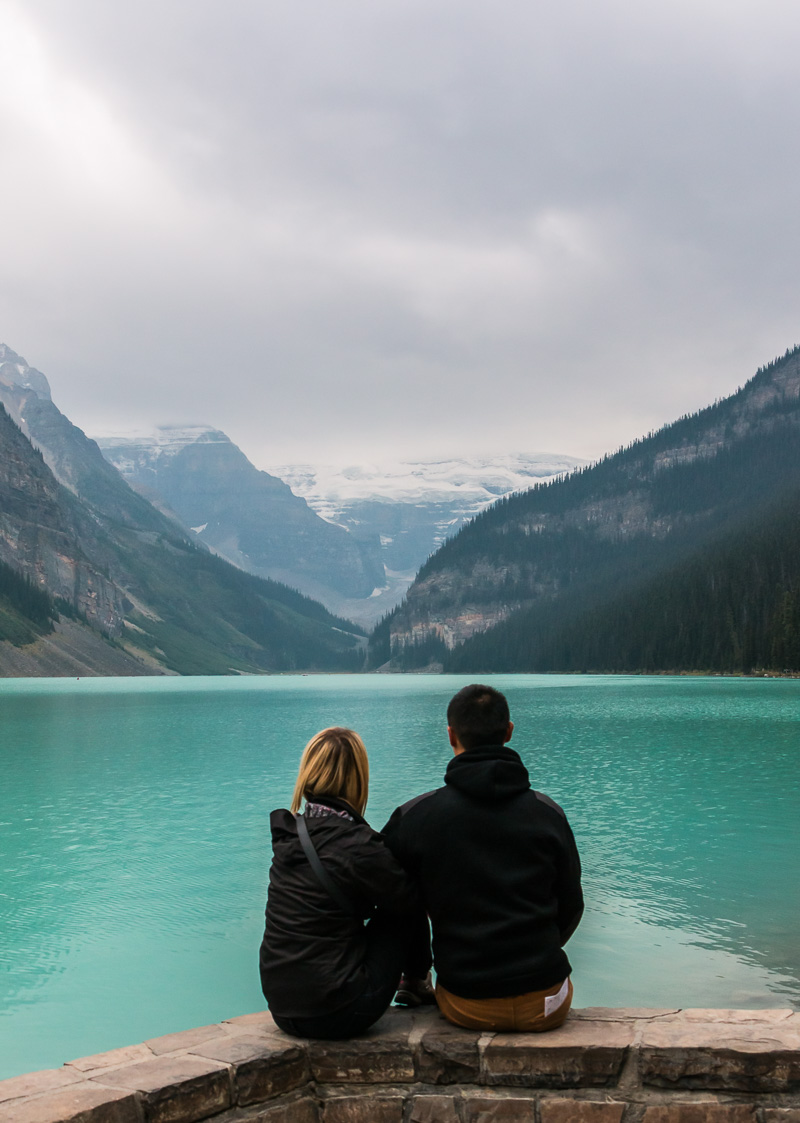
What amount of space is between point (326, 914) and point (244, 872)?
1252 cm

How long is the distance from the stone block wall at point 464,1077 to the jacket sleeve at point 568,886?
2.13 ft

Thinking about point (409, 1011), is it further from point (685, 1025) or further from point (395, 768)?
point (395, 768)

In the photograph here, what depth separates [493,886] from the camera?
18.6 feet

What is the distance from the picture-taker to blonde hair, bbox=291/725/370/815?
19.7 feet

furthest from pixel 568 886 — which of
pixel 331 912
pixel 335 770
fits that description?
pixel 335 770

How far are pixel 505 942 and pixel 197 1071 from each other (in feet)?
6.39

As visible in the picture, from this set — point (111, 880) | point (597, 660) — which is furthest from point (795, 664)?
point (111, 880)

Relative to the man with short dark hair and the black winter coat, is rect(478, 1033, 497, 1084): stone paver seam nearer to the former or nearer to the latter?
the man with short dark hair

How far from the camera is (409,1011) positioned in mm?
6266

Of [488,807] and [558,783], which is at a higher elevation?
[488,807]

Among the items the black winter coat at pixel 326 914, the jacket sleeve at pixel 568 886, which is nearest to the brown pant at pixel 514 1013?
the jacket sleeve at pixel 568 886

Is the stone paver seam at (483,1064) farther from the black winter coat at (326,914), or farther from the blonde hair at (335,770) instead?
the blonde hair at (335,770)

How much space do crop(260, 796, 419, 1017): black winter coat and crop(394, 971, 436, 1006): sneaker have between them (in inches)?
30.7

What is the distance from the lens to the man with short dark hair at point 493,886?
220 inches
